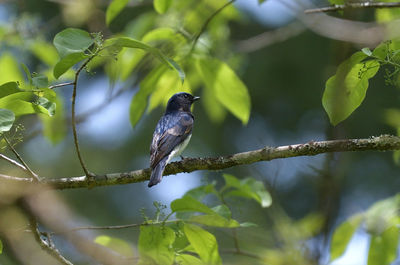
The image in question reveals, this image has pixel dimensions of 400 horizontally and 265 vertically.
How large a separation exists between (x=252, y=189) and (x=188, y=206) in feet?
2.72

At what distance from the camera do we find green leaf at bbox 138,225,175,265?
2760 millimetres

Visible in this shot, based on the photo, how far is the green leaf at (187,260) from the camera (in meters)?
2.91

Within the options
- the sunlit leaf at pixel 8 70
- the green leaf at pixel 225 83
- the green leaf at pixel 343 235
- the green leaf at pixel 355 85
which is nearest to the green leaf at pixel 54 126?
the sunlit leaf at pixel 8 70

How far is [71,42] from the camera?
2.64 metres

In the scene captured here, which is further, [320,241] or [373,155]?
[373,155]

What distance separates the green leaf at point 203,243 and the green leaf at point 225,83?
3.68 ft

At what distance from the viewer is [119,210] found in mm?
9180

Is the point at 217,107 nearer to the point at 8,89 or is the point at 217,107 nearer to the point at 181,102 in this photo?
the point at 181,102

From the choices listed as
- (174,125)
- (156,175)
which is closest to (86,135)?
(174,125)

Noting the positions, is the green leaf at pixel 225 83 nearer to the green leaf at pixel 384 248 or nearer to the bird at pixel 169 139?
the bird at pixel 169 139

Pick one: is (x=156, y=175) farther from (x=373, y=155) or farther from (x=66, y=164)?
(x=373, y=155)

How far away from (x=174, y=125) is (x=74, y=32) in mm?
3191

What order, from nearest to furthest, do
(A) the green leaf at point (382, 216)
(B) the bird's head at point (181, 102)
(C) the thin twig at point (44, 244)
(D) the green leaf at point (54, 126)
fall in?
1. (C) the thin twig at point (44, 244)
2. (A) the green leaf at point (382, 216)
3. (D) the green leaf at point (54, 126)
4. (B) the bird's head at point (181, 102)

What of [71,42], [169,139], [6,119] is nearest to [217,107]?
[169,139]
